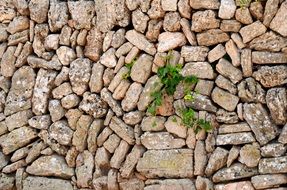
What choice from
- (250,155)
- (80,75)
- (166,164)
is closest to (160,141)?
(166,164)

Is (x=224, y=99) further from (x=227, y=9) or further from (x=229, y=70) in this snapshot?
(x=227, y=9)

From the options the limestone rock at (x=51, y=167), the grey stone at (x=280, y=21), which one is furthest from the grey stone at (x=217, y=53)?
the limestone rock at (x=51, y=167)

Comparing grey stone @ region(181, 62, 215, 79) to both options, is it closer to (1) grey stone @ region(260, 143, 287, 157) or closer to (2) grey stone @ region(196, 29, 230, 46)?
(2) grey stone @ region(196, 29, 230, 46)

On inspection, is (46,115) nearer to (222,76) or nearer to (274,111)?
(222,76)

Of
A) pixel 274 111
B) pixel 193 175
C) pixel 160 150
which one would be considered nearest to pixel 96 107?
pixel 160 150

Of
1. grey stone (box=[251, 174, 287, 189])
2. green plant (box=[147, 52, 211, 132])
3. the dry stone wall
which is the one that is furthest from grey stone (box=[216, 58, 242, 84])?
grey stone (box=[251, 174, 287, 189])

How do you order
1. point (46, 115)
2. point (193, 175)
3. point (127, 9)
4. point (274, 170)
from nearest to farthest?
point (274, 170) → point (193, 175) → point (127, 9) → point (46, 115)
